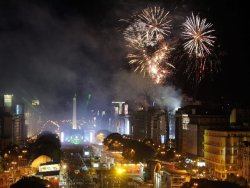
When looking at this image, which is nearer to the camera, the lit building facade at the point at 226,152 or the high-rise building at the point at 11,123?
the lit building facade at the point at 226,152

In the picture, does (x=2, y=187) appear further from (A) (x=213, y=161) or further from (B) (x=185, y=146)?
(B) (x=185, y=146)

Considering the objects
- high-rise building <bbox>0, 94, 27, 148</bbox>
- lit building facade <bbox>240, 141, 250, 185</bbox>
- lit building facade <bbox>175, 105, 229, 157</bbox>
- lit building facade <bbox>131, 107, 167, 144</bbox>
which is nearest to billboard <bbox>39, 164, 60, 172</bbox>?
lit building facade <bbox>240, 141, 250, 185</bbox>

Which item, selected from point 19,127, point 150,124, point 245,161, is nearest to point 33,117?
point 19,127

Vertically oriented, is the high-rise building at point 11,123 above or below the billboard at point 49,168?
above

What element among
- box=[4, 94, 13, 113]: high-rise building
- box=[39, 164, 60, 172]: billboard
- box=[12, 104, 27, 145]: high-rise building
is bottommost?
box=[39, 164, 60, 172]: billboard

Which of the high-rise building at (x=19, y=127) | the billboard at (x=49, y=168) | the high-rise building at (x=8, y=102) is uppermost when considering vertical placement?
the high-rise building at (x=8, y=102)

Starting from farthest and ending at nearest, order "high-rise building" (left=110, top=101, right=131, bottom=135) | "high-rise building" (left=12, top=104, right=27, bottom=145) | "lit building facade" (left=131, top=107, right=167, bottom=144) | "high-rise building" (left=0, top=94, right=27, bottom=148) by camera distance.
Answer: "high-rise building" (left=110, top=101, right=131, bottom=135), "high-rise building" (left=12, top=104, right=27, bottom=145), "lit building facade" (left=131, top=107, right=167, bottom=144), "high-rise building" (left=0, top=94, right=27, bottom=148)

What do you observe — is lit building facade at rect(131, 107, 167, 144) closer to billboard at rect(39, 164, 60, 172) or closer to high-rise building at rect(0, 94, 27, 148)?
high-rise building at rect(0, 94, 27, 148)

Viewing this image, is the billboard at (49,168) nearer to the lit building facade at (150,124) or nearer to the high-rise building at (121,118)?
the lit building facade at (150,124)

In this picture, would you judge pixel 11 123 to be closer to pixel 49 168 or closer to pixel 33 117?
pixel 33 117

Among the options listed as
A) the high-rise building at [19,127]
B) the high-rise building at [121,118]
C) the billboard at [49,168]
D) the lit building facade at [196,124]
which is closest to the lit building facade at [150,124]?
the high-rise building at [121,118]
